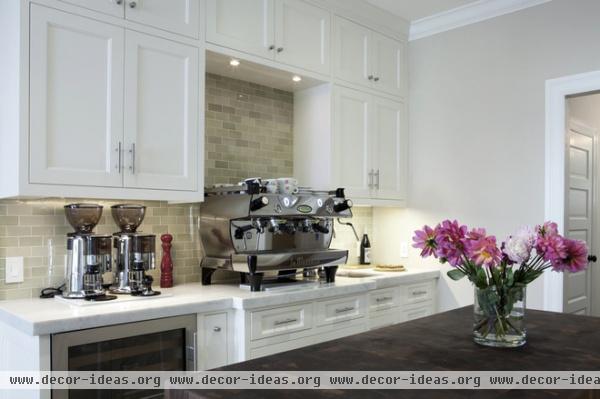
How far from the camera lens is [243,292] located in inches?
108

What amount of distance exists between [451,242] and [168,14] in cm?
186

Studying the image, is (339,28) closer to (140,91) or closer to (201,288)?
(140,91)

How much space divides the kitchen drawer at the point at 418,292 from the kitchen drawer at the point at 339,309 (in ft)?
1.93

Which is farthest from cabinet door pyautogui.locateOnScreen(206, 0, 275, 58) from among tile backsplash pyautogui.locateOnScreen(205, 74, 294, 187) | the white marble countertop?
the white marble countertop

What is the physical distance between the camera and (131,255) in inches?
98.9

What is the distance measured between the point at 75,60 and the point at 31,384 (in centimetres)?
135

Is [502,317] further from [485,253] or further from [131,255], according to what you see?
[131,255]

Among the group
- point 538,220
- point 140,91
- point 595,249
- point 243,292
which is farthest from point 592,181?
point 140,91

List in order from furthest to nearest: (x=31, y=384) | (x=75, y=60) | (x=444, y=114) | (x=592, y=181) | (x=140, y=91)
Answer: (x=592, y=181)
(x=444, y=114)
(x=140, y=91)
(x=75, y=60)
(x=31, y=384)

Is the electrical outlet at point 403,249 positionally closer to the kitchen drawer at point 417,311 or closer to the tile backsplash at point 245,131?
the kitchen drawer at point 417,311

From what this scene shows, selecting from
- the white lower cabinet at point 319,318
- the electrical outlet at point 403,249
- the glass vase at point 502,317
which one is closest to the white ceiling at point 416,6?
the electrical outlet at point 403,249

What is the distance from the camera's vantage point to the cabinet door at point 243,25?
9.29ft

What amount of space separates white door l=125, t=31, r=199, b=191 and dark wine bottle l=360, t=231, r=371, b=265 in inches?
72.4

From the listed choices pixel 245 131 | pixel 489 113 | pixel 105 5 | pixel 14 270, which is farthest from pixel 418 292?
pixel 105 5
